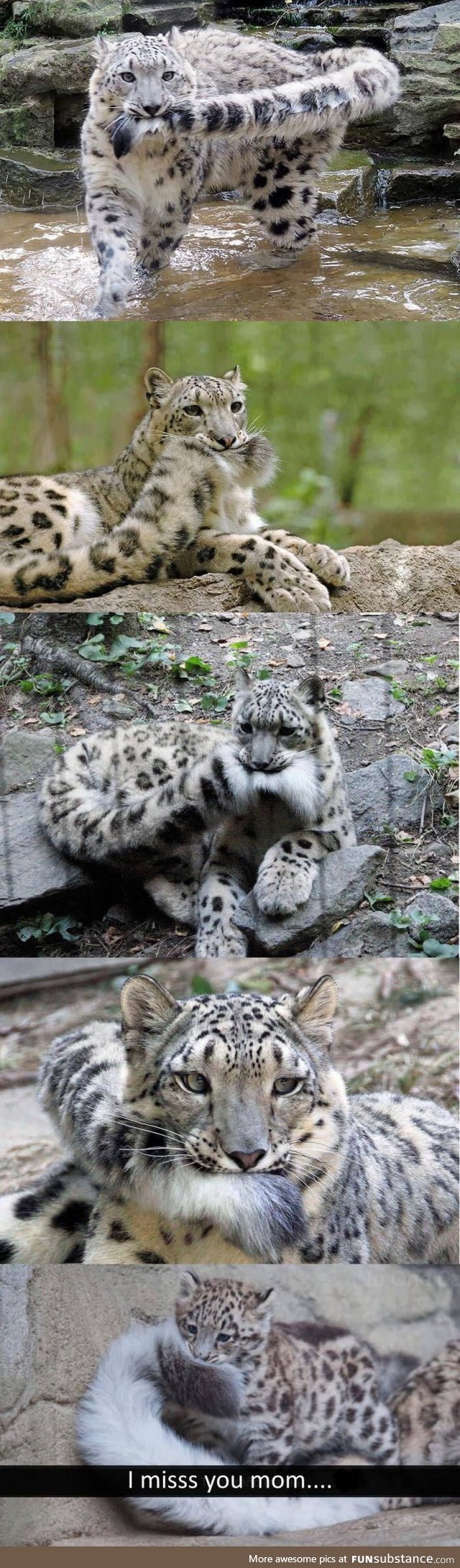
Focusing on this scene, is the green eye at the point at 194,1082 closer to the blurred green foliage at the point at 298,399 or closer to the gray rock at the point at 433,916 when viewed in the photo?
the gray rock at the point at 433,916

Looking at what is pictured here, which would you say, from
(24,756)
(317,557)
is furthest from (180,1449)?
(317,557)

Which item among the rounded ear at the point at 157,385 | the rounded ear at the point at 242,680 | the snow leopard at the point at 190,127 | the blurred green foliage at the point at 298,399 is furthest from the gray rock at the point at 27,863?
the snow leopard at the point at 190,127

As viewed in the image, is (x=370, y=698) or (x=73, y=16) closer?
(x=370, y=698)

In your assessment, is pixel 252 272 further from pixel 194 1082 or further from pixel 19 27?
pixel 194 1082

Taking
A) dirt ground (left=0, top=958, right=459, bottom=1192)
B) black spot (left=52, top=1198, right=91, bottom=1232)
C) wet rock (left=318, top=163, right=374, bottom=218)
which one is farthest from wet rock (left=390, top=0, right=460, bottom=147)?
black spot (left=52, top=1198, right=91, bottom=1232)

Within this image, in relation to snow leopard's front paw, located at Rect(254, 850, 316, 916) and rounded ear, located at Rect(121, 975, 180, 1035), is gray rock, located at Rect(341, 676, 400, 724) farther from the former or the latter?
rounded ear, located at Rect(121, 975, 180, 1035)

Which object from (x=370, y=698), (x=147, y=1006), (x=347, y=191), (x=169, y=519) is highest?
(x=347, y=191)

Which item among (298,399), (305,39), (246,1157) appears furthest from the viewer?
(305,39)

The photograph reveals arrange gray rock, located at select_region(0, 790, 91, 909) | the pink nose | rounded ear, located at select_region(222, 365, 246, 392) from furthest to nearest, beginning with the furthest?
rounded ear, located at select_region(222, 365, 246, 392) → gray rock, located at select_region(0, 790, 91, 909) → the pink nose
